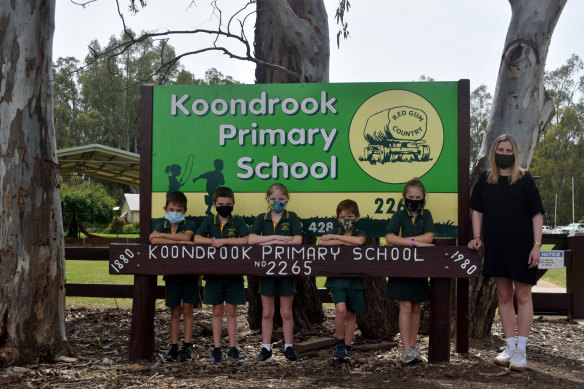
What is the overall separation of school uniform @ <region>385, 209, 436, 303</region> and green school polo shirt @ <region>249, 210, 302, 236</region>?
2.82 ft


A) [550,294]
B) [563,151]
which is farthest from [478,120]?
[550,294]

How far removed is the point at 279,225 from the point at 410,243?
1.25 metres

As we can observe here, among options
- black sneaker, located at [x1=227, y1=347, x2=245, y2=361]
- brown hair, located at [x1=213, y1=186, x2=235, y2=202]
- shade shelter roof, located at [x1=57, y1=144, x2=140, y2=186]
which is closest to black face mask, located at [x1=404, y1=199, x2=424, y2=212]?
brown hair, located at [x1=213, y1=186, x2=235, y2=202]

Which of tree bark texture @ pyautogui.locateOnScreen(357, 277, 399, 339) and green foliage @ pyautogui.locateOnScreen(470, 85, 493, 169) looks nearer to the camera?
tree bark texture @ pyautogui.locateOnScreen(357, 277, 399, 339)

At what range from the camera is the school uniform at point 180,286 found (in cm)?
608

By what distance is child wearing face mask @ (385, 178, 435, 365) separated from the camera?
5.77 metres

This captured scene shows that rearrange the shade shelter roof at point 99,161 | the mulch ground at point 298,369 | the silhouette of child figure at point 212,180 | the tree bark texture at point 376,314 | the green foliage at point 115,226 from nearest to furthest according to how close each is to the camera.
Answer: the mulch ground at point 298,369
the silhouette of child figure at point 212,180
the tree bark texture at point 376,314
the shade shelter roof at point 99,161
the green foliage at point 115,226

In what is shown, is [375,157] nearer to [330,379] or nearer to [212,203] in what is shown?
[212,203]

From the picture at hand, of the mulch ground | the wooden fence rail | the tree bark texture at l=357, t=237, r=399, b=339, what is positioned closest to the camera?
the mulch ground

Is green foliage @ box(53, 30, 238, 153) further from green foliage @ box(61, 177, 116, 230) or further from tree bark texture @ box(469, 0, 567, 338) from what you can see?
tree bark texture @ box(469, 0, 567, 338)

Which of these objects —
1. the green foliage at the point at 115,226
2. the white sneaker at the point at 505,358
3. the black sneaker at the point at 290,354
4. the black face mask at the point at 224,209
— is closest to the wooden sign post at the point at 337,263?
the black face mask at the point at 224,209

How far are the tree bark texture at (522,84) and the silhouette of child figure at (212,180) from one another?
2839 millimetres

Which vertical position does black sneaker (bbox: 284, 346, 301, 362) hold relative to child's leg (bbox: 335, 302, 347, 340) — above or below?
below

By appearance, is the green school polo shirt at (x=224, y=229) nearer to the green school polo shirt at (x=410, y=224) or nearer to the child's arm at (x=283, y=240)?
the child's arm at (x=283, y=240)
